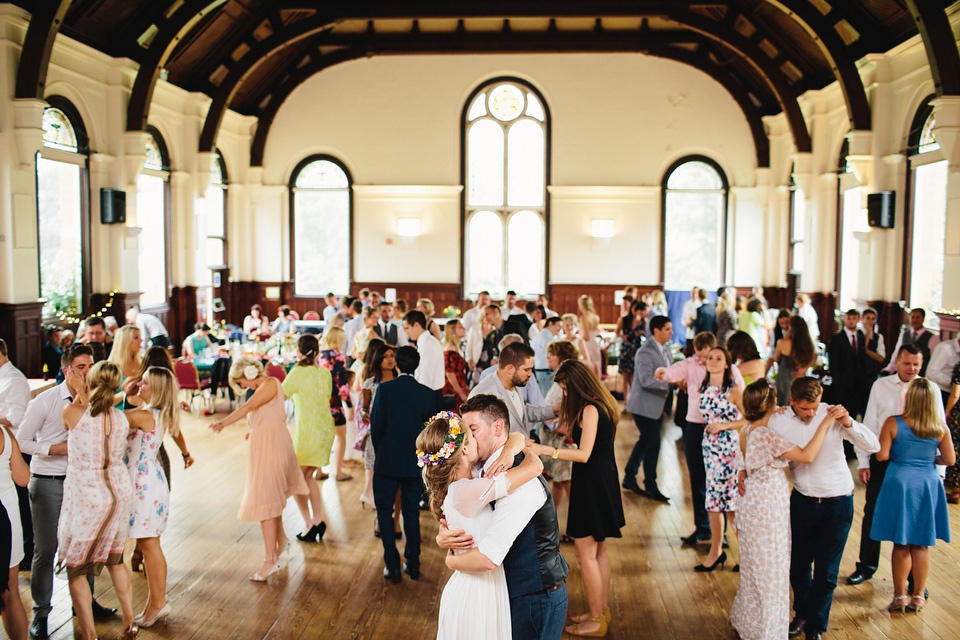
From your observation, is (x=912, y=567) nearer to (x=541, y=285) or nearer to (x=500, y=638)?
(x=500, y=638)

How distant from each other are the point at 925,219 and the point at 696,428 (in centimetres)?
618

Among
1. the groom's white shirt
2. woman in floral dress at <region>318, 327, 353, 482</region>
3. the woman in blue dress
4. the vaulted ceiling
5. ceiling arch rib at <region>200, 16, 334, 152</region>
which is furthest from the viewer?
ceiling arch rib at <region>200, 16, 334, 152</region>

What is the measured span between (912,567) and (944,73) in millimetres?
5673

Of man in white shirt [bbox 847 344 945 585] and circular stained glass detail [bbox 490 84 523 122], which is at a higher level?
circular stained glass detail [bbox 490 84 523 122]

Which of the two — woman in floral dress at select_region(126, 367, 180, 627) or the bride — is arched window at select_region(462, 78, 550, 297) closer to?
woman in floral dress at select_region(126, 367, 180, 627)

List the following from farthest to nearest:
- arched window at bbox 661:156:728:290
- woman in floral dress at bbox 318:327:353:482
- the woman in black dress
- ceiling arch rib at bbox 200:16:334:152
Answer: arched window at bbox 661:156:728:290
ceiling arch rib at bbox 200:16:334:152
woman in floral dress at bbox 318:327:353:482
the woman in black dress

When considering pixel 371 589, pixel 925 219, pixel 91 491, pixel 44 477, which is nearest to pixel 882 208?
pixel 925 219

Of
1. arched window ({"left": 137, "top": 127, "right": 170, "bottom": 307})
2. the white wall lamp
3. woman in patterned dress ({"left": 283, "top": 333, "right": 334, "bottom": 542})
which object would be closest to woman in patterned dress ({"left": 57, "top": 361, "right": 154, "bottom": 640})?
woman in patterned dress ({"left": 283, "top": 333, "right": 334, "bottom": 542})

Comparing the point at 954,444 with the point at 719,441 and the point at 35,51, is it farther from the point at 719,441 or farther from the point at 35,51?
the point at 35,51

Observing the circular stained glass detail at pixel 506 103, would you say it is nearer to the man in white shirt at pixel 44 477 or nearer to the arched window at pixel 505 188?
the arched window at pixel 505 188

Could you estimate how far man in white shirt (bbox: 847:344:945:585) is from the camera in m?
4.57

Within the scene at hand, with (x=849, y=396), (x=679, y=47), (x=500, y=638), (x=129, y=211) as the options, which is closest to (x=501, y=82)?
(x=679, y=47)

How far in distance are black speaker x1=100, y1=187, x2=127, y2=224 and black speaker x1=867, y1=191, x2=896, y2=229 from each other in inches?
395

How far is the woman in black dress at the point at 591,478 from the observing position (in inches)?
160
